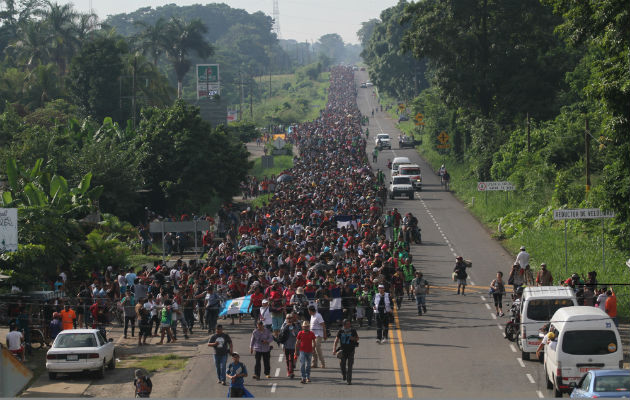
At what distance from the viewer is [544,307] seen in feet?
74.0

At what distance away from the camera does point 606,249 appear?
3403 cm

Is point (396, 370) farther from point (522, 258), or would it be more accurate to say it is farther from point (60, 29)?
point (60, 29)

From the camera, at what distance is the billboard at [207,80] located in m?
97.4

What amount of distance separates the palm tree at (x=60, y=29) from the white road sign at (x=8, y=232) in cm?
7318

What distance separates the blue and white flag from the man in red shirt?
6.50 meters

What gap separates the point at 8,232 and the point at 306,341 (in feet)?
37.2

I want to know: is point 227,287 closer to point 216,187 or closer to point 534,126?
point 216,187

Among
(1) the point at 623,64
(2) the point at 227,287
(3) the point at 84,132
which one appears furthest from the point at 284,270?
(3) the point at 84,132

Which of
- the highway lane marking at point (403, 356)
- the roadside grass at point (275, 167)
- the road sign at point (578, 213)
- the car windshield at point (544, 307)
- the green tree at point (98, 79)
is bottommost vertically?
the highway lane marking at point (403, 356)

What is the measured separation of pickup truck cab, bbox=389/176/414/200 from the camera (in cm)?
5834

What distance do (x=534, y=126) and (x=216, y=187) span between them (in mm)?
18627

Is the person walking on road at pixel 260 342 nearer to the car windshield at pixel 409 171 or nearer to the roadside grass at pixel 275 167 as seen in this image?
the car windshield at pixel 409 171

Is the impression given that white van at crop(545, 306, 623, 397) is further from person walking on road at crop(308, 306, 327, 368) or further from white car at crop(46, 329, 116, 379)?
white car at crop(46, 329, 116, 379)

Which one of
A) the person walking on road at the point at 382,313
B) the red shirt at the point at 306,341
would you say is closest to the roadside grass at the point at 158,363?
the red shirt at the point at 306,341
